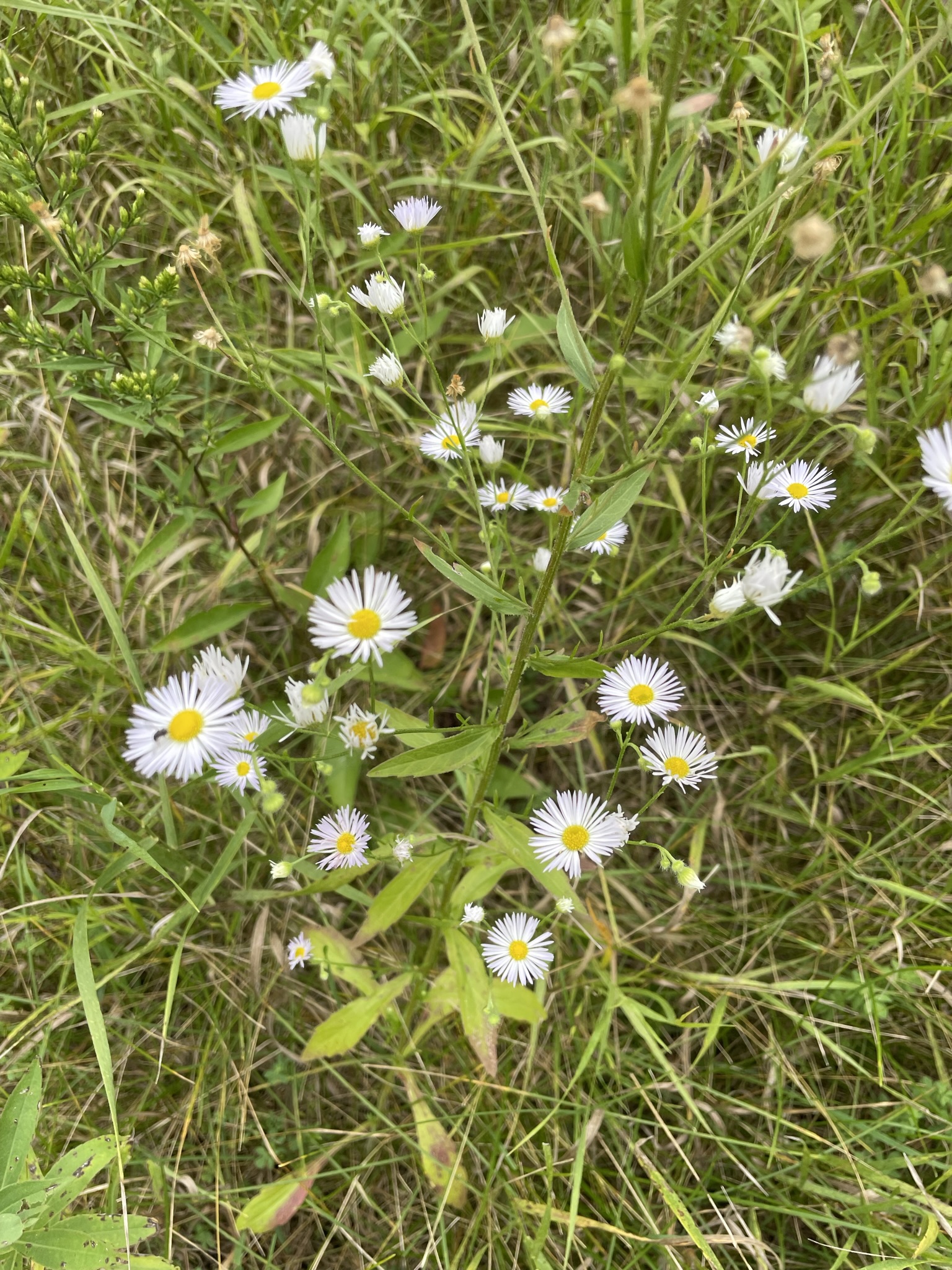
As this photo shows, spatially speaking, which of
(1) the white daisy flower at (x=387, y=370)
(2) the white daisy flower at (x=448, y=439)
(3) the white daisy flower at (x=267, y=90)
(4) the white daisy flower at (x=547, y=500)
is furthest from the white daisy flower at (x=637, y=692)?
(3) the white daisy flower at (x=267, y=90)

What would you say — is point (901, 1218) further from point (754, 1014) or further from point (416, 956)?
point (416, 956)

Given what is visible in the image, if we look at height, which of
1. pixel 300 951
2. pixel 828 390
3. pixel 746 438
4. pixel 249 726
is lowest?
pixel 300 951

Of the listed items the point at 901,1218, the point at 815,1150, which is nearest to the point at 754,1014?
the point at 815,1150

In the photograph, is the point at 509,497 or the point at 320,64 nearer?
the point at 320,64

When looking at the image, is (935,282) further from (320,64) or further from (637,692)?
(320,64)

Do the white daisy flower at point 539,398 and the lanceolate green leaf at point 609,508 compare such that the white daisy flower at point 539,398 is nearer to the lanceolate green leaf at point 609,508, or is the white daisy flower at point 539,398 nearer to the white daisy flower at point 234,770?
the lanceolate green leaf at point 609,508

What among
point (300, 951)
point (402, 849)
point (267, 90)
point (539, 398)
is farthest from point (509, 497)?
point (300, 951)
